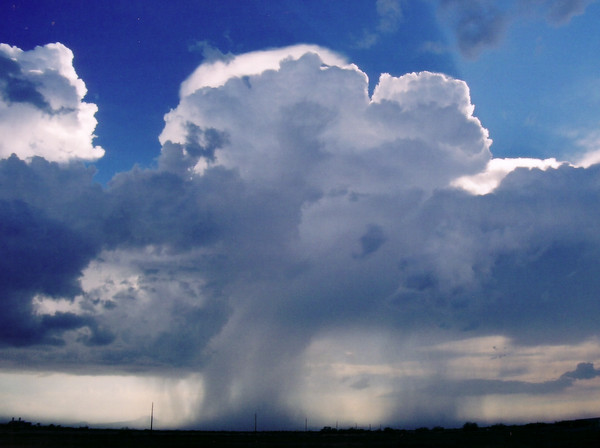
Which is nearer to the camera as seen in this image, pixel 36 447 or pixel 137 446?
pixel 36 447

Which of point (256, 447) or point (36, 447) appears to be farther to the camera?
point (256, 447)

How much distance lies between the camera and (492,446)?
11194 centimetres

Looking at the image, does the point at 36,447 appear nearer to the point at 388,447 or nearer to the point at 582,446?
the point at 388,447

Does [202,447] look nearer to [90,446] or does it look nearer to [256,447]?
[256,447]

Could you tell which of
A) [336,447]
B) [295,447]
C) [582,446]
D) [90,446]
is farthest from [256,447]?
[582,446]

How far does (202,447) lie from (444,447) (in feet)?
173

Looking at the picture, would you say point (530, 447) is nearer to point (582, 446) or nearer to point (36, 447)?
point (582, 446)

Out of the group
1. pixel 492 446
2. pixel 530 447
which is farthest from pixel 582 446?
pixel 492 446

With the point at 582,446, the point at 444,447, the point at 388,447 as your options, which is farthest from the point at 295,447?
the point at 582,446

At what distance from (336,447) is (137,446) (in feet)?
140

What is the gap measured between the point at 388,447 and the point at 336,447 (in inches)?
444

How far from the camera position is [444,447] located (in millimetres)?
111688

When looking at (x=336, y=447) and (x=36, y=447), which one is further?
(x=336, y=447)

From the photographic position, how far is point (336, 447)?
114562mm
